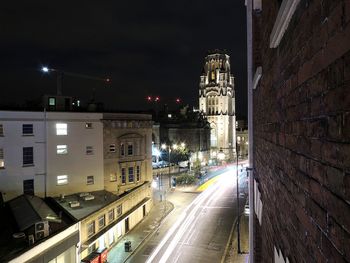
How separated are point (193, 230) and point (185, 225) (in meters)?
1.85

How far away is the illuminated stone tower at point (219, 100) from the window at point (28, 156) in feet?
288

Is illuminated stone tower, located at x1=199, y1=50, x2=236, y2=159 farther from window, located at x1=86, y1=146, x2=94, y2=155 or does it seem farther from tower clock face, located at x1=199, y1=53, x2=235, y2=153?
window, located at x1=86, y1=146, x2=94, y2=155

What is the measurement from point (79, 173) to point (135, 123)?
374 inches

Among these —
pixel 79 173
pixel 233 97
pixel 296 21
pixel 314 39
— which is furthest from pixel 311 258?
pixel 233 97

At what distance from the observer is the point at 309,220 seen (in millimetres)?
2273

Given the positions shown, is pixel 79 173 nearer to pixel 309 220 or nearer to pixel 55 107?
pixel 55 107

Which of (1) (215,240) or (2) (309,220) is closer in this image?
(2) (309,220)

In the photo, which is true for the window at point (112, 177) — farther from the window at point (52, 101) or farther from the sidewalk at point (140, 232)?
the window at point (52, 101)

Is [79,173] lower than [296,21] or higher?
lower

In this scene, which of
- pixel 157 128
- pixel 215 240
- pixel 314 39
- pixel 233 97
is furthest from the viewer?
pixel 233 97

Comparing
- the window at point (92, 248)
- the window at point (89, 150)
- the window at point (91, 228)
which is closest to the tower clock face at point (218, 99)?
the window at point (89, 150)

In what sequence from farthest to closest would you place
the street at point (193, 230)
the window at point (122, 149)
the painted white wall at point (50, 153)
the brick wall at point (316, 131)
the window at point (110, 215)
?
1. the window at point (122, 149)
2. the window at point (110, 215)
3. the painted white wall at point (50, 153)
4. the street at point (193, 230)
5. the brick wall at point (316, 131)

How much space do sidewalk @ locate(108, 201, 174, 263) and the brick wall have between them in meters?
25.9

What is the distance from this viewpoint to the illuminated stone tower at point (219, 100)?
4542 inches
